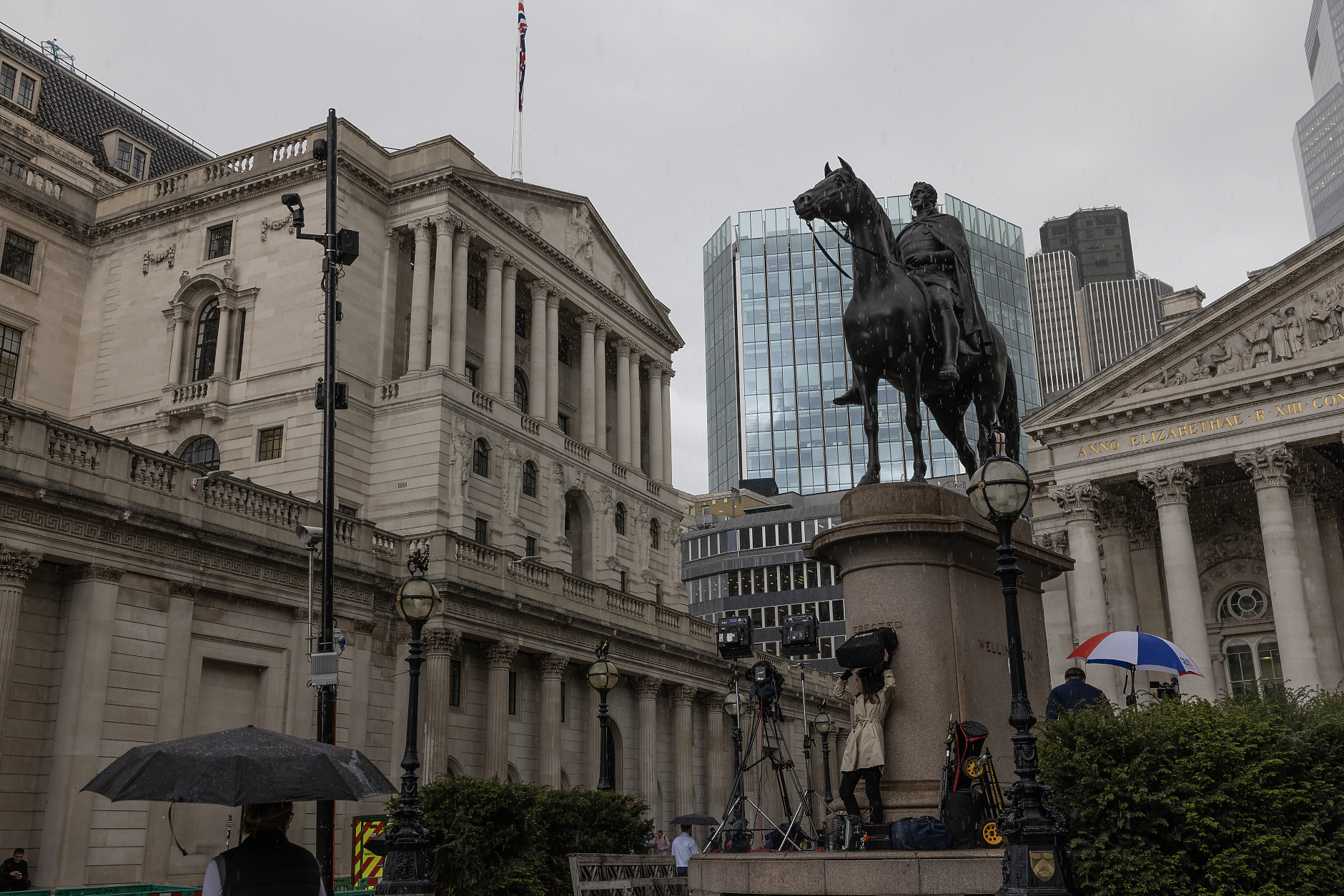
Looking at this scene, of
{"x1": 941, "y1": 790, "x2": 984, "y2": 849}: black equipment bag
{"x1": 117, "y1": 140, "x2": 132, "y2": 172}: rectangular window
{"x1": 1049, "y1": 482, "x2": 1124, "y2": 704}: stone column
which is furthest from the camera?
{"x1": 117, "y1": 140, "x2": 132, "y2": 172}: rectangular window

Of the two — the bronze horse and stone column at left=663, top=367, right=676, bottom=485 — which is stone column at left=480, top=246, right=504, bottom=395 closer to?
stone column at left=663, top=367, right=676, bottom=485

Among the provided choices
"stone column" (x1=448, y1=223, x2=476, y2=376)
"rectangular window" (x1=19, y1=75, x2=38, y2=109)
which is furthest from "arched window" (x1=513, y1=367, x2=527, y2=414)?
"rectangular window" (x1=19, y1=75, x2=38, y2=109)

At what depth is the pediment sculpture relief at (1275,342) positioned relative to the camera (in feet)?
136

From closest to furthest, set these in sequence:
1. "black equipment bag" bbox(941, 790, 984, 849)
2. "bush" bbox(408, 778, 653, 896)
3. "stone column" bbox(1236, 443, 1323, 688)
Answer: "black equipment bag" bbox(941, 790, 984, 849)
"bush" bbox(408, 778, 653, 896)
"stone column" bbox(1236, 443, 1323, 688)

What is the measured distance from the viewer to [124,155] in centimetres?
5938

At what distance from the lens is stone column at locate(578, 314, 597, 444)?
56.3 metres

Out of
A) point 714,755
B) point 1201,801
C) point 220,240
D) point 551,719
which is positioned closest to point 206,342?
point 220,240

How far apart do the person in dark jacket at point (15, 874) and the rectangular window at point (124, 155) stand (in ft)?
147

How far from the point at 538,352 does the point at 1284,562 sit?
1244 inches

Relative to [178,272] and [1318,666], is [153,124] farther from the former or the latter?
[1318,666]

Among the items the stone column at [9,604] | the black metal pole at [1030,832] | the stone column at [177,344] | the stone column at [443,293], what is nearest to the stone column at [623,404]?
the stone column at [443,293]

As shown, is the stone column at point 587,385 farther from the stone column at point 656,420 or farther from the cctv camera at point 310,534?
the cctv camera at point 310,534

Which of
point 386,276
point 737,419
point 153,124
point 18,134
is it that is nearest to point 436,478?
point 386,276

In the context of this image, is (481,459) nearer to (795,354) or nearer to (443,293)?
(443,293)
